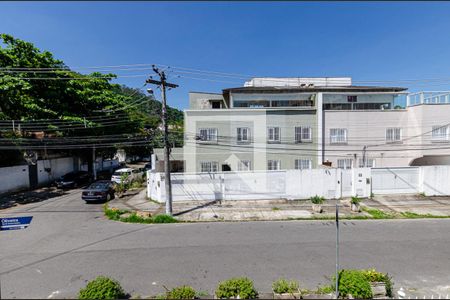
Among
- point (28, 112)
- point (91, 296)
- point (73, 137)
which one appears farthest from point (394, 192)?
point (28, 112)

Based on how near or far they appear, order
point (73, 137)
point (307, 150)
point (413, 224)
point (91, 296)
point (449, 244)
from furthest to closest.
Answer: point (73, 137) < point (307, 150) < point (413, 224) < point (449, 244) < point (91, 296)

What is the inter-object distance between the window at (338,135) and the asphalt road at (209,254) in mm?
8893

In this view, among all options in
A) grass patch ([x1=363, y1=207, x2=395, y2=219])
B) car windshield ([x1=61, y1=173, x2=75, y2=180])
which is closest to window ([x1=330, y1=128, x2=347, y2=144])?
grass patch ([x1=363, y1=207, x2=395, y2=219])

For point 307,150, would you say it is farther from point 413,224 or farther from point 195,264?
point 195,264

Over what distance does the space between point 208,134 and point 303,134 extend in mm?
8651

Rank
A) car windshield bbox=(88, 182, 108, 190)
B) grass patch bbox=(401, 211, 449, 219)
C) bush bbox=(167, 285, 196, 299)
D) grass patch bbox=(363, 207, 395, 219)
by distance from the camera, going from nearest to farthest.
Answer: bush bbox=(167, 285, 196, 299), grass patch bbox=(401, 211, 449, 219), grass patch bbox=(363, 207, 395, 219), car windshield bbox=(88, 182, 108, 190)

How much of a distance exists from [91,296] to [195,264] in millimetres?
3417

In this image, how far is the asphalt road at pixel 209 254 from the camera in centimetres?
648

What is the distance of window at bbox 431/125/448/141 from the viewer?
1844 cm

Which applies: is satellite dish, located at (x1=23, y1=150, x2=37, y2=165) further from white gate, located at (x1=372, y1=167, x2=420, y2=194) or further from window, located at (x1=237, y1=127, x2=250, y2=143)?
white gate, located at (x1=372, y1=167, x2=420, y2=194)

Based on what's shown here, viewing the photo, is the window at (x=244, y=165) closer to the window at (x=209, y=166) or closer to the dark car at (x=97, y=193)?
the window at (x=209, y=166)

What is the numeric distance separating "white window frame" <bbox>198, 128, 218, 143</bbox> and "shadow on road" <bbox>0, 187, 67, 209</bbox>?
1407cm

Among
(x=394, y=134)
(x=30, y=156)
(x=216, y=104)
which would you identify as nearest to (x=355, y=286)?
(x=394, y=134)

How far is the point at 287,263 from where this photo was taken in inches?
297
